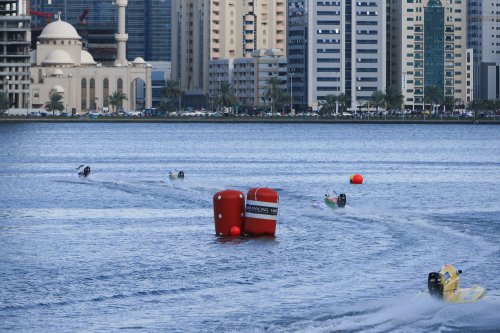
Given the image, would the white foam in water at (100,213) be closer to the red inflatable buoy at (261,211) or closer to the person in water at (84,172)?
the red inflatable buoy at (261,211)

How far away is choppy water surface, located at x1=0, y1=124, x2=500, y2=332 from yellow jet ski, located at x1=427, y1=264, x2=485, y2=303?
11.7 inches

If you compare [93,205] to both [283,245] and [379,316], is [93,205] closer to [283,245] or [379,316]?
[283,245]

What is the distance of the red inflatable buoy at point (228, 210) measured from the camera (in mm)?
46500

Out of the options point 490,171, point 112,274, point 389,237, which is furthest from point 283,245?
point 490,171

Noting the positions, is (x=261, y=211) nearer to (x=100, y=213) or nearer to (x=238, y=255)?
(x=238, y=255)

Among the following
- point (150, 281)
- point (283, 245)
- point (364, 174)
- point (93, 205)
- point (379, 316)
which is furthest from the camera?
point (364, 174)

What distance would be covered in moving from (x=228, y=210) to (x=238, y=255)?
14.1 ft

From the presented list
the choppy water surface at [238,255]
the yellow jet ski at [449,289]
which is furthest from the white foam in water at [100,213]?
the yellow jet ski at [449,289]

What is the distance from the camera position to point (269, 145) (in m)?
153

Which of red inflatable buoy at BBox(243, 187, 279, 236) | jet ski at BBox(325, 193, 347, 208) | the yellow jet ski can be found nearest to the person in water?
jet ski at BBox(325, 193, 347, 208)

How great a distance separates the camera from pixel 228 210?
46938 millimetres

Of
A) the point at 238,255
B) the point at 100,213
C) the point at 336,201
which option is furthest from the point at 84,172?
the point at 238,255

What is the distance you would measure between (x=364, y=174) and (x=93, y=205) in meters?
32.3

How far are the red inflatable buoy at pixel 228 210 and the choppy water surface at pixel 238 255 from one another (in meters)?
0.84
